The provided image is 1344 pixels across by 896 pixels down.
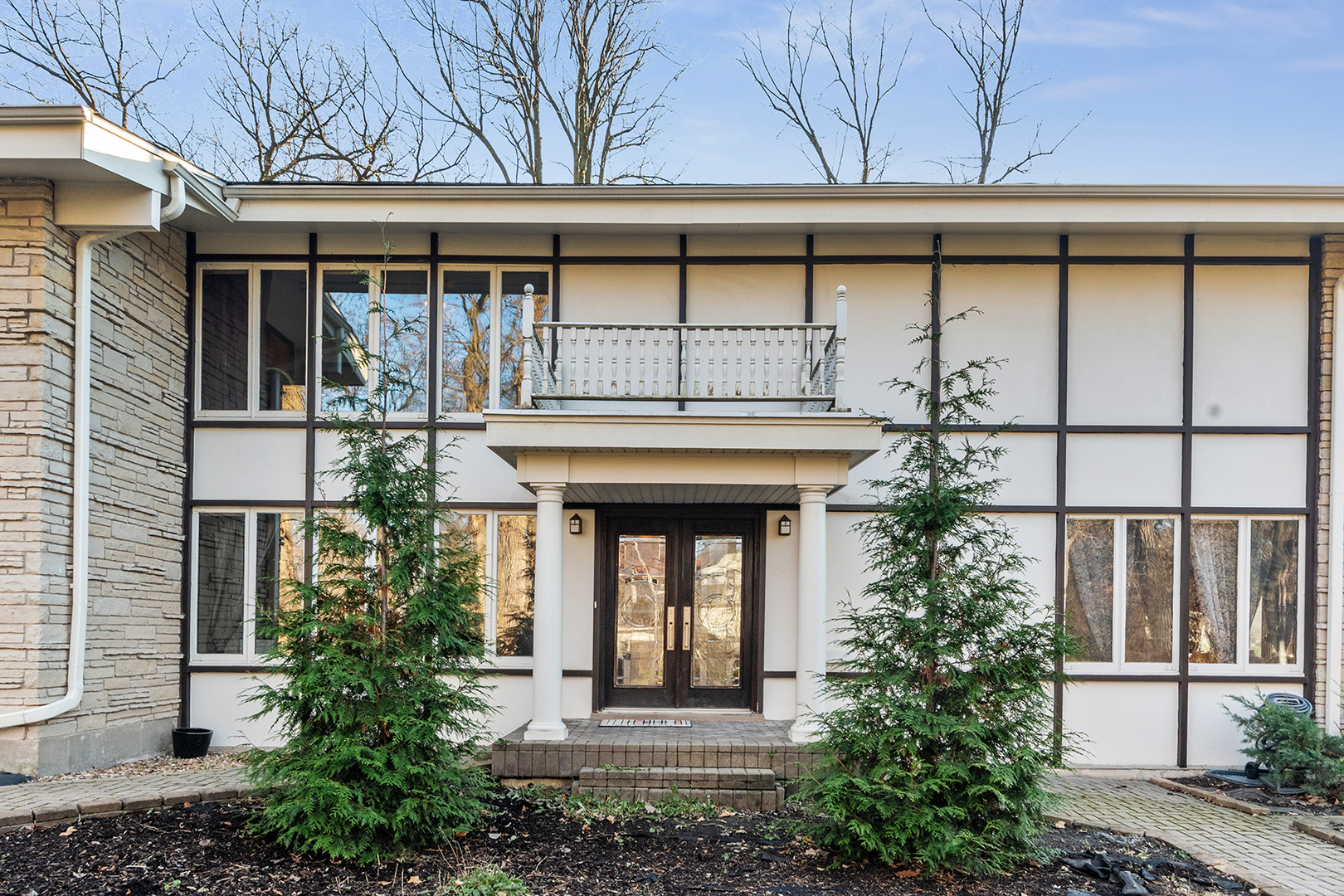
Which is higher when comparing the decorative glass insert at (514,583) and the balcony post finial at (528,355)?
the balcony post finial at (528,355)

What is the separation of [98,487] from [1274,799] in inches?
410

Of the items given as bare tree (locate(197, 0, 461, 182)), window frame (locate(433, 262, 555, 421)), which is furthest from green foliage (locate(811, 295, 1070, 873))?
bare tree (locate(197, 0, 461, 182))

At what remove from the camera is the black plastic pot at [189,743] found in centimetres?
758

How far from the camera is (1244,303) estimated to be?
807cm

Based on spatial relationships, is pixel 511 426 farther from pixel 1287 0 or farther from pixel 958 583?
pixel 1287 0

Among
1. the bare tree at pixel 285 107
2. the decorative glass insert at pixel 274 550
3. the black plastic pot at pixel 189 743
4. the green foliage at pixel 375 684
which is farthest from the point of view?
the bare tree at pixel 285 107

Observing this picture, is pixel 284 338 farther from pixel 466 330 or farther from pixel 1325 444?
pixel 1325 444

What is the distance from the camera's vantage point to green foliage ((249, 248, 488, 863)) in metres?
4.89

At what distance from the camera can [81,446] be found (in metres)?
6.69

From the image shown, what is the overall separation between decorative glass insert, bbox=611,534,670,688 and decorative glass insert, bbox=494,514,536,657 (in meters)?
0.90

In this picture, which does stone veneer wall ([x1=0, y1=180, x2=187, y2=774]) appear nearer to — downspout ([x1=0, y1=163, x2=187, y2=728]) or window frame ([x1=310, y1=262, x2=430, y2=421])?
downspout ([x1=0, y1=163, x2=187, y2=728])

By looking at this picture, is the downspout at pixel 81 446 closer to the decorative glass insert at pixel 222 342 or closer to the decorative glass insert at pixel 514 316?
the decorative glass insert at pixel 222 342

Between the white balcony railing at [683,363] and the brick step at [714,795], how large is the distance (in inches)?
124

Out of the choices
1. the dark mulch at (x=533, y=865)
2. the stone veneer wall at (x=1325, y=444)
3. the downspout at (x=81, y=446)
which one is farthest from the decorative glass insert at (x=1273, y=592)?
the downspout at (x=81, y=446)
